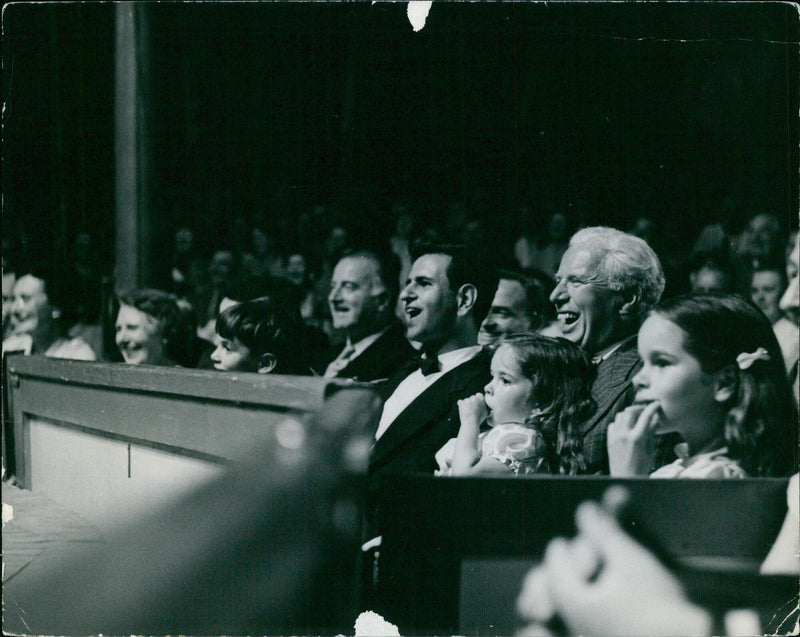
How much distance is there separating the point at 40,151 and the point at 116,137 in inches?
12.1

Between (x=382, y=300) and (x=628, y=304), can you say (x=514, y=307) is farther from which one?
(x=382, y=300)

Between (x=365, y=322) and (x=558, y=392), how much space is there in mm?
933

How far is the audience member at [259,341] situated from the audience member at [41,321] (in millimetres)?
773

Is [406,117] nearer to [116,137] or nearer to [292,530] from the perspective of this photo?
[116,137]

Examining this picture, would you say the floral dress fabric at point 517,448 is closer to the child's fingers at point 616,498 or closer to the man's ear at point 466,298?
the child's fingers at point 616,498

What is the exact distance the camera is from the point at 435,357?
3.79 metres

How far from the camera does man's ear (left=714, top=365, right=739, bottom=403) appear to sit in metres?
3.38

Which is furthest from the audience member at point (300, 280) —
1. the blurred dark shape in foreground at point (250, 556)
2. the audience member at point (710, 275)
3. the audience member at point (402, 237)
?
the audience member at point (710, 275)

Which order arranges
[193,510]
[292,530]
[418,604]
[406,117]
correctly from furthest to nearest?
[406,117] → [418,604] → [292,530] → [193,510]

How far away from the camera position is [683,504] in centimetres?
335

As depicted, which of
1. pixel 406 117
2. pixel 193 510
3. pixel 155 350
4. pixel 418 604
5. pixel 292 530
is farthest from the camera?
pixel 155 350

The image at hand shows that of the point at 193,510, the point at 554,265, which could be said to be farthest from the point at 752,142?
the point at 193,510

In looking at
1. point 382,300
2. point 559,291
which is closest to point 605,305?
point 559,291

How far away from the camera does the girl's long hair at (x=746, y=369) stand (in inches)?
133
